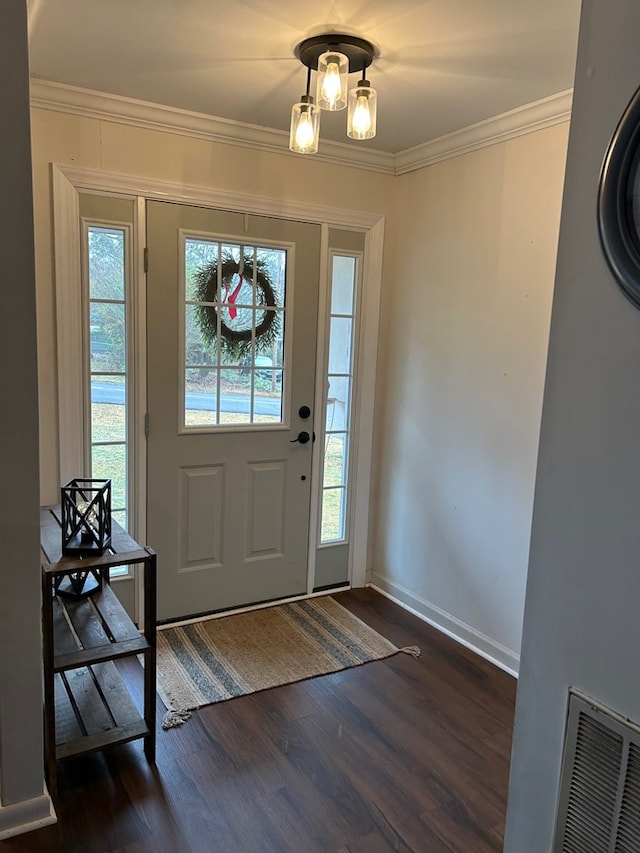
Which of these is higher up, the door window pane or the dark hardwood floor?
the door window pane

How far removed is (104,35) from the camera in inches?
78.8

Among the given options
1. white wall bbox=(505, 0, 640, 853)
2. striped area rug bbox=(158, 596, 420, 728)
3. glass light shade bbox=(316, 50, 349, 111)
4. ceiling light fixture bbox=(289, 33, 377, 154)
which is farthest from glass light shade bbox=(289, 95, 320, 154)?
striped area rug bbox=(158, 596, 420, 728)

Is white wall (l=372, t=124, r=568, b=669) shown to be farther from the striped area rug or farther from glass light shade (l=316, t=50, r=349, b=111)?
glass light shade (l=316, t=50, r=349, b=111)

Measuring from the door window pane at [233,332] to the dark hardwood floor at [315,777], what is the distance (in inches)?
49.7

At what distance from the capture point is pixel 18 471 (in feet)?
5.28

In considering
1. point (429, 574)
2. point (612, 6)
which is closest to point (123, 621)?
point (429, 574)

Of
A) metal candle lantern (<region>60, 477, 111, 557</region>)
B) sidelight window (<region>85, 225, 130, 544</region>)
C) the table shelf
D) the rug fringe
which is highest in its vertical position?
sidelight window (<region>85, 225, 130, 544</region>)

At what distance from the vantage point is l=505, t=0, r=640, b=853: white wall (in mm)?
1130

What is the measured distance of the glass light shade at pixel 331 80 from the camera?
188cm

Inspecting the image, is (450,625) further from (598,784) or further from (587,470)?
(587,470)

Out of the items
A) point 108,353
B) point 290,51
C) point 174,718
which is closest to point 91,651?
point 174,718

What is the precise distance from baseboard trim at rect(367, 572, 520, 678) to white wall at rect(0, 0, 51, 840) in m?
1.81

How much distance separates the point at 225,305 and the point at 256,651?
1.62 metres

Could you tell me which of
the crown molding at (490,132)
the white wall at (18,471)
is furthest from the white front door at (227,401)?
the white wall at (18,471)
